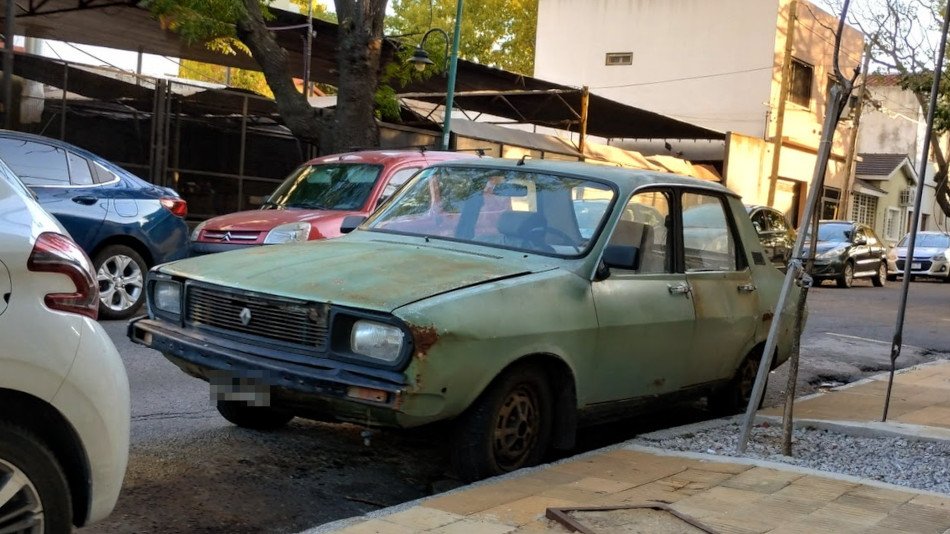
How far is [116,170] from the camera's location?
31.8ft

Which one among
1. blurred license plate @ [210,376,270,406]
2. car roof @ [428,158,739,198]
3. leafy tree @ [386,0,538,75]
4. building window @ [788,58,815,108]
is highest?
leafy tree @ [386,0,538,75]

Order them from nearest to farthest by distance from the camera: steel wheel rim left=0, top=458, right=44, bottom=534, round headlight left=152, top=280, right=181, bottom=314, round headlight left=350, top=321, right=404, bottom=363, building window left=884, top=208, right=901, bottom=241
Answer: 1. steel wheel rim left=0, top=458, right=44, bottom=534
2. round headlight left=350, top=321, right=404, bottom=363
3. round headlight left=152, top=280, right=181, bottom=314
4. building window left=884, top=208, right=901, bottom=241

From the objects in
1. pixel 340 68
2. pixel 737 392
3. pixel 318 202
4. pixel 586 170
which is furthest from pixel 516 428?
pixel 340 68

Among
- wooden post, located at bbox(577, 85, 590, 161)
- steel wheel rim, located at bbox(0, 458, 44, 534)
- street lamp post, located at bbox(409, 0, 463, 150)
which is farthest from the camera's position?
wooden post, located at bbox(577, 85, 590, 161)

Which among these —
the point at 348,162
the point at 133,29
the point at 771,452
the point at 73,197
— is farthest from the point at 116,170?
the point at 133,29

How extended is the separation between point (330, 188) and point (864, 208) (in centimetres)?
3712

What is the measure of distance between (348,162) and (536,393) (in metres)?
6.39

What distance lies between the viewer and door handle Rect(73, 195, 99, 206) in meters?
9.17

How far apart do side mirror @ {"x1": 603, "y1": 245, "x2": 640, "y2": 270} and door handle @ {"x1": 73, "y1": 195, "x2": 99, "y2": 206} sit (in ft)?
18.6

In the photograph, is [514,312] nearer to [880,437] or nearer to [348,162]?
[880,437]

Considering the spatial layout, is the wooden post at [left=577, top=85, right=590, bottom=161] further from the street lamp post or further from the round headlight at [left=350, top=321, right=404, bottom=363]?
the round headlight at [left=350, top=321, right=404, bottom=363]

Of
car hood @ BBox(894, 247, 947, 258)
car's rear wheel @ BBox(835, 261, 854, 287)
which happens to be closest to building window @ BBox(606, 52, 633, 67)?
car hood @ BBox(894, 247, 947, 258)

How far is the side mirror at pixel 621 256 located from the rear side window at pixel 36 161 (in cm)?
559

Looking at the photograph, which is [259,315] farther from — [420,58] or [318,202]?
[420,58]
